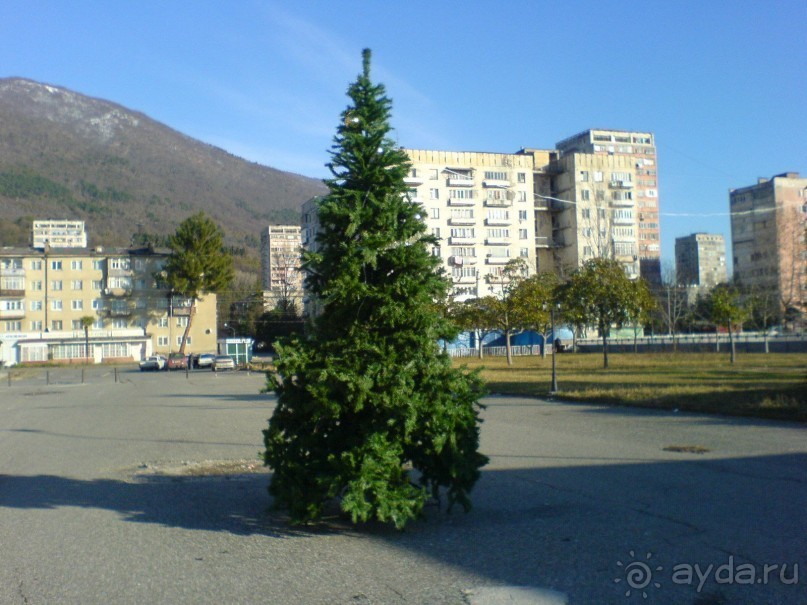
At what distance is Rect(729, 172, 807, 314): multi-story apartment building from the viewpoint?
2666 centimetres

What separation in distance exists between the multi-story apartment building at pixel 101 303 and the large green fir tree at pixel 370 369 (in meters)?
86.6

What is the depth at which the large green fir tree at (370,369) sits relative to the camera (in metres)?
7.10

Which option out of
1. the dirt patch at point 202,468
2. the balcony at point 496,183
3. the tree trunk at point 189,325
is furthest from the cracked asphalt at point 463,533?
the tree trunk at point 189,325

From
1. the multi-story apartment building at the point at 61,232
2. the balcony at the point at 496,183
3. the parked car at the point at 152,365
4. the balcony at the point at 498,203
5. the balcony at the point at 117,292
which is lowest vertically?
the parked car at the point at 152,365

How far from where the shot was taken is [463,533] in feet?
23.6

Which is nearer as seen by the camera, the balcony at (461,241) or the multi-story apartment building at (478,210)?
the multi-story apartment building at (478,210)

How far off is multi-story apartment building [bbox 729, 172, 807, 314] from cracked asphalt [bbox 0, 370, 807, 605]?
51.4 feet

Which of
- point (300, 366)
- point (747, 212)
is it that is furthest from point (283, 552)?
point (747, 212)

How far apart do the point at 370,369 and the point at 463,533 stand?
180 cm

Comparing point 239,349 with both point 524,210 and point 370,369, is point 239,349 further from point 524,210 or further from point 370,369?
point 370,369

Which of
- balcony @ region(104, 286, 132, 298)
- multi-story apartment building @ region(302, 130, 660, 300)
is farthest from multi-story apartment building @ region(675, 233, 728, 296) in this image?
balcony @ region(104, 286, 132, 298)

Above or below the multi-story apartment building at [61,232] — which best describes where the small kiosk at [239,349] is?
below

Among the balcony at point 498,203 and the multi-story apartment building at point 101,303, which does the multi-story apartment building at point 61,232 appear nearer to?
the multi-story apartment building at point 101,303

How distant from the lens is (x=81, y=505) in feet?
30.0
